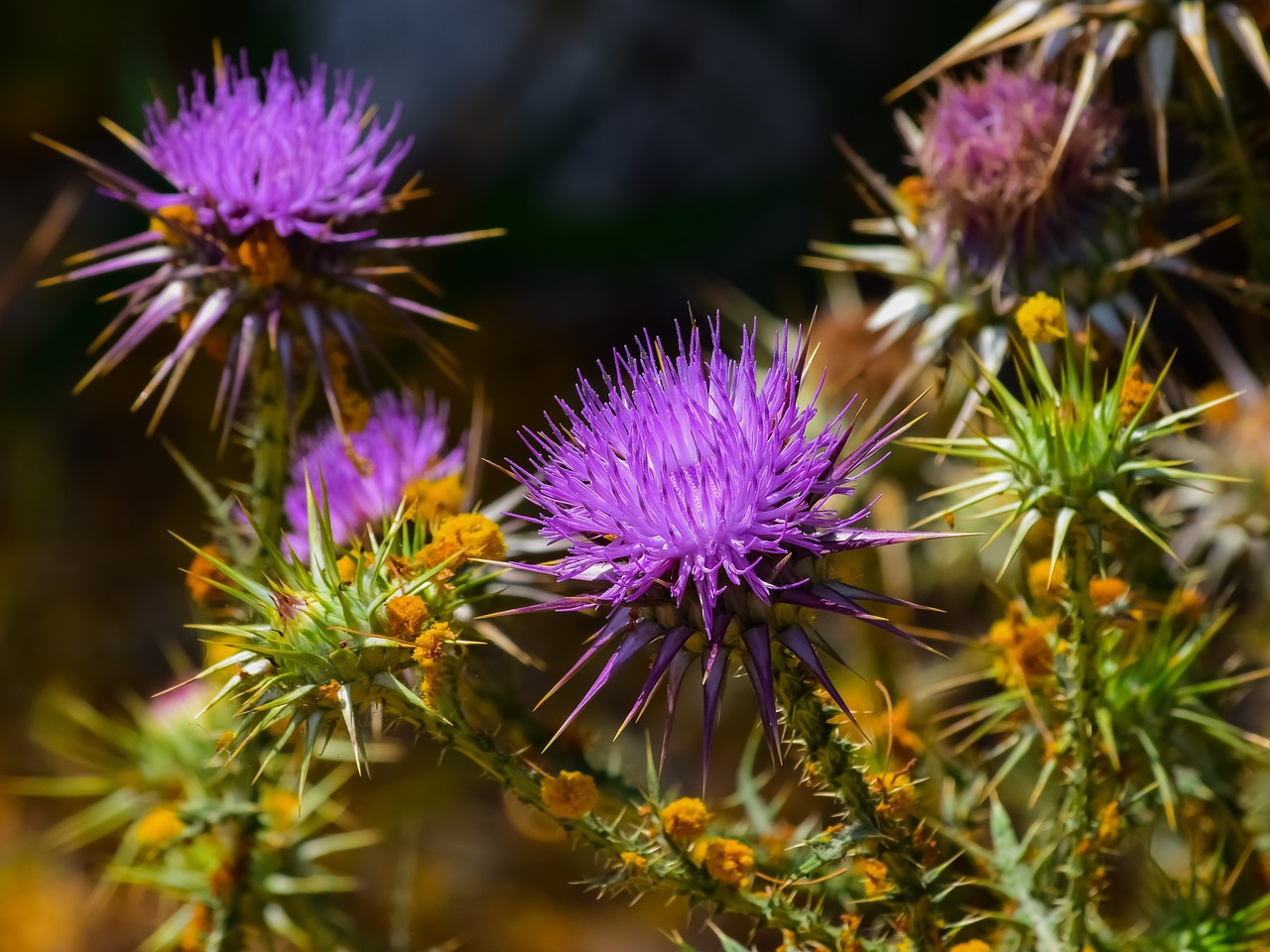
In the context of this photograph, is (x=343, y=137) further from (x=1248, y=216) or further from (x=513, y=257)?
(x=513, y=257)

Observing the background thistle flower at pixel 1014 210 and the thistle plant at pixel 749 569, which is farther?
the background thistle flower at pixel 1014 210

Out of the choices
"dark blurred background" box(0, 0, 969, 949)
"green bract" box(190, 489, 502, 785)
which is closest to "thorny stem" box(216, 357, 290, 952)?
"green bract" box(190, 489, 502, 785)

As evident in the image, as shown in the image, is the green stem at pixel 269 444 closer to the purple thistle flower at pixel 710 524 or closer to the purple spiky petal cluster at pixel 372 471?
the purple spiky petal cluster at pixel 372 471

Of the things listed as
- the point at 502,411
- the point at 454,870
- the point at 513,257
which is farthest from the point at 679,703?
the point at 513,257

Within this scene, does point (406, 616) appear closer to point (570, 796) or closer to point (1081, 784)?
point (570, 796)

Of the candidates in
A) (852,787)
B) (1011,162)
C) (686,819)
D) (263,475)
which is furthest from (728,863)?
(1011,162)

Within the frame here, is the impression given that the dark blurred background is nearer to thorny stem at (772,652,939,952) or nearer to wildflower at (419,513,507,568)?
wildflower at (419,513,507,568)

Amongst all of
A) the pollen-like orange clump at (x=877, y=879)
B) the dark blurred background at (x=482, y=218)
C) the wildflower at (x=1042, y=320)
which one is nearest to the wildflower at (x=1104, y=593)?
the wildflower at (x=1042, y=320)
